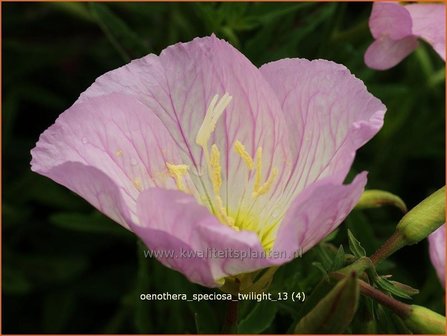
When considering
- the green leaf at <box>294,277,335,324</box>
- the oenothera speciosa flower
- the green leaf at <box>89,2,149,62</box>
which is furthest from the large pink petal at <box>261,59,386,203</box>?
the green leaf at <box>89,2,149,62</box>

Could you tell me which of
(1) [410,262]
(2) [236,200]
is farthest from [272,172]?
(1) [410,262]

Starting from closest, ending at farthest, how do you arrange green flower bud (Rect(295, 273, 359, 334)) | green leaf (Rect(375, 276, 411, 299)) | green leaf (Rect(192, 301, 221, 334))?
green flower bud (Rect(295, 273, 359, 334)) → green leaf (Rect(375, 276, 411, 299)) → green leaf (Rect(192, 301, 221, 334))

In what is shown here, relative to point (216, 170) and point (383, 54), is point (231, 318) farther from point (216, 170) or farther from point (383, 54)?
point (383, 54)

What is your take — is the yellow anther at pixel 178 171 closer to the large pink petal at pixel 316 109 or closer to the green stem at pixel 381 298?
the large pink petal at pixel 316 109

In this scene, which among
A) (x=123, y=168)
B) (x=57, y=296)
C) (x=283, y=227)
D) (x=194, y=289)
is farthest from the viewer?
(x=57, y=296)

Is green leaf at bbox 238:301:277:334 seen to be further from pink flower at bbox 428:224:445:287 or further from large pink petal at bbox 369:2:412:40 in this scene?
large pink petal at bbox 369:2:412:40

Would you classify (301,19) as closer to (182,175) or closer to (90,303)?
(182,175)

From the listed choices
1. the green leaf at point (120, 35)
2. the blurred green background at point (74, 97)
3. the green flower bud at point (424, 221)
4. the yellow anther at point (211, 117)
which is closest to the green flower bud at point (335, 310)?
the green flower bud at point (424, 221)
